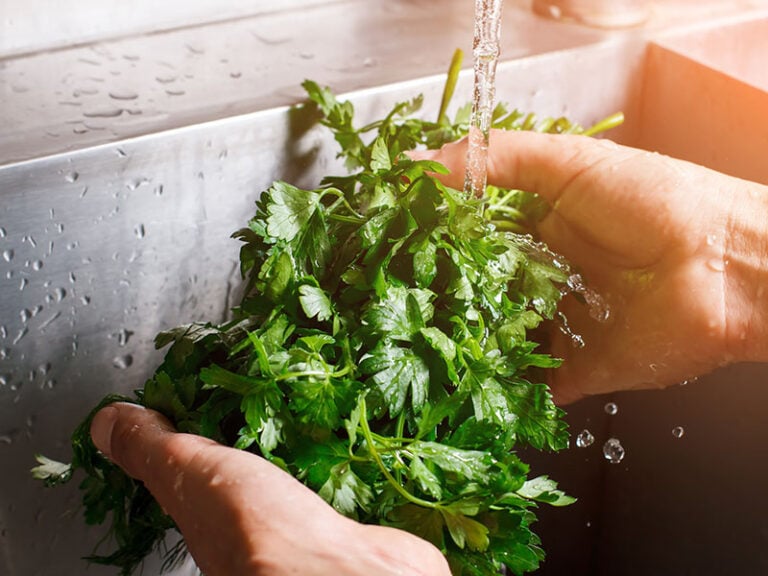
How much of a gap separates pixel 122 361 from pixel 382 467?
17.3 inches

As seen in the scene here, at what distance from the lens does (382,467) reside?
64 centimetres

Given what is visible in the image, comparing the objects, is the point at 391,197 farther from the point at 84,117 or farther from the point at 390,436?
the point at 84,117

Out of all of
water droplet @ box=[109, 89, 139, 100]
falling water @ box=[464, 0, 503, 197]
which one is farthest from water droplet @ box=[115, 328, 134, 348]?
falling water @ box=[464, 0, 503, 197]

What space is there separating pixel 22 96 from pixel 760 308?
0.85 m

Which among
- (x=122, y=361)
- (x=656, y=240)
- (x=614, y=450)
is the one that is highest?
(x=656, y=240)

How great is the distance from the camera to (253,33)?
123 cm

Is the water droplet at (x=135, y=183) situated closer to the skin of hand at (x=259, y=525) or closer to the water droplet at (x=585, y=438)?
the skin of hand at (x=259, y=525)

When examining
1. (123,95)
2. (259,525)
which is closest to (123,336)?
(123,95)

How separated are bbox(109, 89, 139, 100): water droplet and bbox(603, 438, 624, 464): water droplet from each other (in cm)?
80

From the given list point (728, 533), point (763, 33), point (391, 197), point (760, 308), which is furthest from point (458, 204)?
point (763, 33)

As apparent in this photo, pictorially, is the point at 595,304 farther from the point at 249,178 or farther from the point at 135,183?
the point at 135,183

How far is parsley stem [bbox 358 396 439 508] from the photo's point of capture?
638 millimetres

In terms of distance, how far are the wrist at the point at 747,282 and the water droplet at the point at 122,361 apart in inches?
25.1

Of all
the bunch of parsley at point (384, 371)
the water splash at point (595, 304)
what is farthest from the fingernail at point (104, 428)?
the water splash at point (595, 304)
